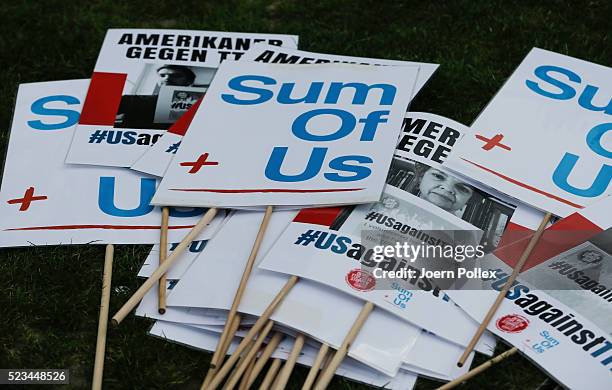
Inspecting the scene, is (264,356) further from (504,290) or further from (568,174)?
(568,174)

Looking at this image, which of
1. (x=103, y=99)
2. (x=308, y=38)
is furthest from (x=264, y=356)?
(x=308, y=38)

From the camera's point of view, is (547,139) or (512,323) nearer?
(512,323)

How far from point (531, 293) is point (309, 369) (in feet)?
2.06

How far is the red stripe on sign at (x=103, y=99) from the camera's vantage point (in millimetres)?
2859

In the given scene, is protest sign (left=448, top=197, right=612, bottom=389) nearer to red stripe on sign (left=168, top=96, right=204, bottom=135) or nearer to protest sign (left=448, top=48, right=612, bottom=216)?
protest sign (left=448, top=48, right=612, bottom=216)

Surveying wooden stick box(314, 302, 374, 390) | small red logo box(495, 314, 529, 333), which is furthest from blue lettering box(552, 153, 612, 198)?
wooden stick box(314, 302, 374, 390)

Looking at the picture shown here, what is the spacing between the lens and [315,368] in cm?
203

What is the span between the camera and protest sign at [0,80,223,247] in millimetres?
2488

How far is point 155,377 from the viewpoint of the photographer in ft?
6.90

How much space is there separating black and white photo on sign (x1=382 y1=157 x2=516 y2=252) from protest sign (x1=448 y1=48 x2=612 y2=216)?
0.14 feet

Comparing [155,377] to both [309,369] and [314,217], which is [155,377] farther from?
[314,217]

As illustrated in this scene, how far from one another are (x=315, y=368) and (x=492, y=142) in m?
0.99

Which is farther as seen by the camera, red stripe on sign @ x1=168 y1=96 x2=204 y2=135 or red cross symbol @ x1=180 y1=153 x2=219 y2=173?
red stripe on sign @ x1=168 y1=96 x2=204 y2=135

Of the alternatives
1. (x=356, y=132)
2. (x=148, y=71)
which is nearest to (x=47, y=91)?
(x=148, y=71)
